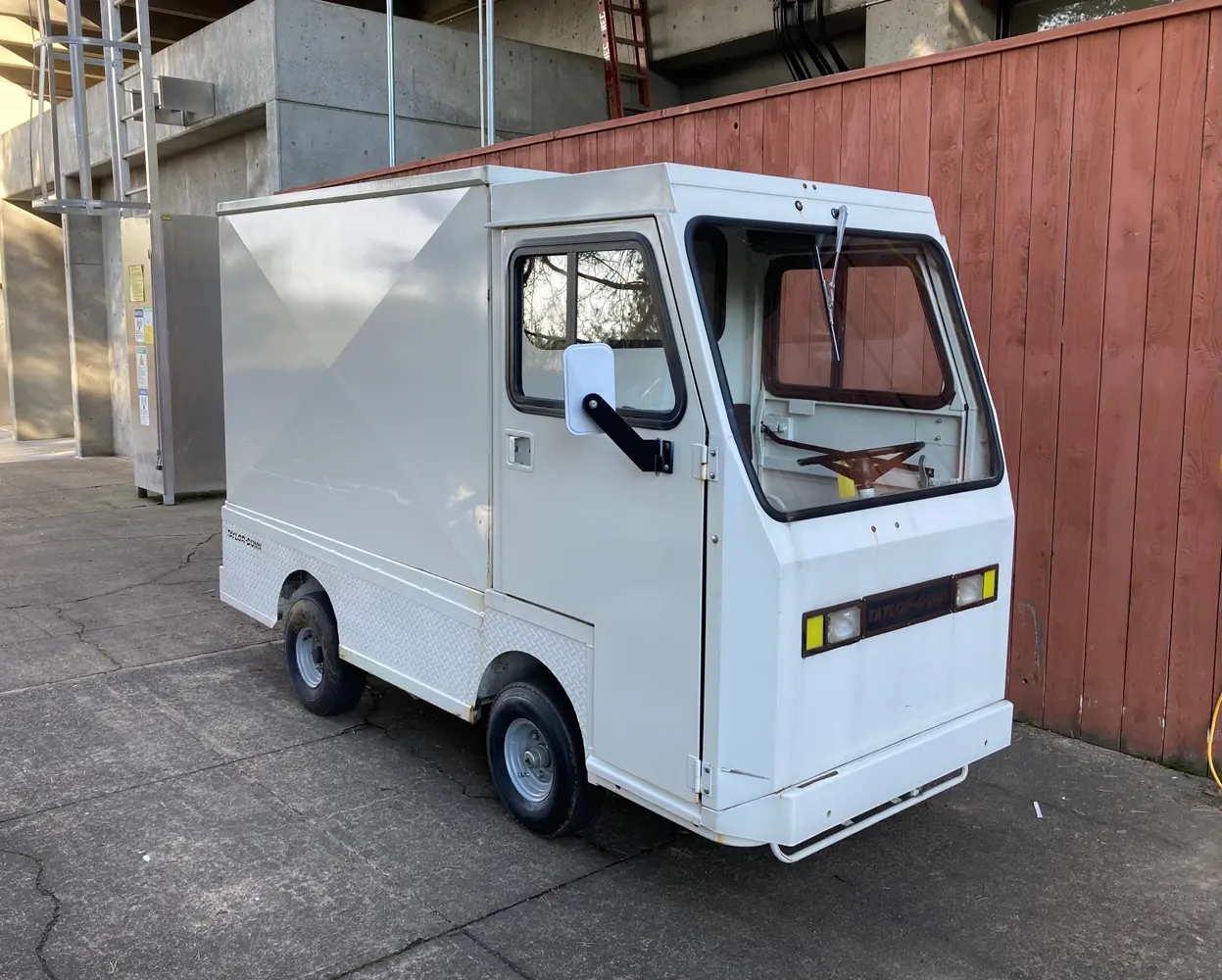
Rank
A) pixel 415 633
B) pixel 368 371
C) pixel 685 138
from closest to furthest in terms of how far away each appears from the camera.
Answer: pixel 415 633, pixel 368 371, pixel 685 138

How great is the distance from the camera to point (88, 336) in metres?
14.4

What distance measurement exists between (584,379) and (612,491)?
416 mm

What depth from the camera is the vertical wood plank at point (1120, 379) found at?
4.41 m

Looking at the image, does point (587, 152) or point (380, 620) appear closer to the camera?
point (380, 620)

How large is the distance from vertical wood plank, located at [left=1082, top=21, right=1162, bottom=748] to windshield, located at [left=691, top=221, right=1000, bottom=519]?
3.56 ft

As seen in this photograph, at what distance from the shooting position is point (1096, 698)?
186 inches

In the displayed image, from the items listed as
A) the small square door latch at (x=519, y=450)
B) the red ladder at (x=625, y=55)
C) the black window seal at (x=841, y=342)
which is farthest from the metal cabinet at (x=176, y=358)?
the black window seal at (x=841, y=342)

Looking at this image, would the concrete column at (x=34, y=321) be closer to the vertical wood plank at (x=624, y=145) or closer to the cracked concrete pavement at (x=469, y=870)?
the vertical wood plank at (x=624, y=145)

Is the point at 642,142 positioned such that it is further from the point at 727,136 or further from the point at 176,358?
the point at 176,358

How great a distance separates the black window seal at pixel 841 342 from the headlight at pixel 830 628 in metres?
1.03

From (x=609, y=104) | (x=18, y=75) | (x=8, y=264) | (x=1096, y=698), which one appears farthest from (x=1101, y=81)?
(x=18, y=75)

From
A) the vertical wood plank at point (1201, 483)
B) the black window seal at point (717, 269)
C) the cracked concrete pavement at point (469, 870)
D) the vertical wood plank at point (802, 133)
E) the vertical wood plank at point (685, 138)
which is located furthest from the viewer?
the vertical wood plank at point (685, 138)

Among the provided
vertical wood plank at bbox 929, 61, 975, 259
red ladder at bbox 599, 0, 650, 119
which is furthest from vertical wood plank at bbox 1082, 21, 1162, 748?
red ladder at bbox 599, 0, 650, 119

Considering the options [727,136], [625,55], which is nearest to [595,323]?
[727,136]
